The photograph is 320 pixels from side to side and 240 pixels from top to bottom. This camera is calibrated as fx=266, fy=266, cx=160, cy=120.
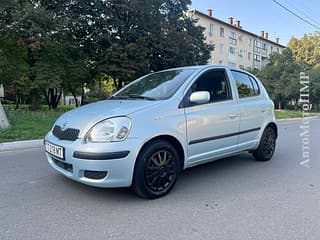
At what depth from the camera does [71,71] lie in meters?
18.1

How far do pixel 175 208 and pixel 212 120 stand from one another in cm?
139

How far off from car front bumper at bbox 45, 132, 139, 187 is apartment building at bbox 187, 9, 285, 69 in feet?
116

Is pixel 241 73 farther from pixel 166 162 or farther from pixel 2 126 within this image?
pixel 2 126

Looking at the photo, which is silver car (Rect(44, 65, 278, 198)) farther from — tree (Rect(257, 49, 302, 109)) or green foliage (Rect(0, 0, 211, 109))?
tree (Rect(257, 49, 302, 109))

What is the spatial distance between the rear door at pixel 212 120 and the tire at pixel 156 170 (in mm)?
333

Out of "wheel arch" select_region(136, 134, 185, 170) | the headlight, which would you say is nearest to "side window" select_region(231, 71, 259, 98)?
"wheel arch" select_region(136, 134, 185, 170)

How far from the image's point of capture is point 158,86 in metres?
3.89

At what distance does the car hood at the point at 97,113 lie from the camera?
3.05 metres

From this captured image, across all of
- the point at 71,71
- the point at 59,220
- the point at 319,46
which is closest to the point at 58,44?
the point at 71,71

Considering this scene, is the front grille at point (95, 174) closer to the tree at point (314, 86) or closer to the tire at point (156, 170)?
the tire at point (156, 170)

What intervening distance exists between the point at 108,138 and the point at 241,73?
287cm

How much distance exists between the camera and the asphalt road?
250cm

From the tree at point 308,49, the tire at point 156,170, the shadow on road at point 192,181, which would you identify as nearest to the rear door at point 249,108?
the shadow on road at point 192,181

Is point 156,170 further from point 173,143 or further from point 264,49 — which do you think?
point 264,49
